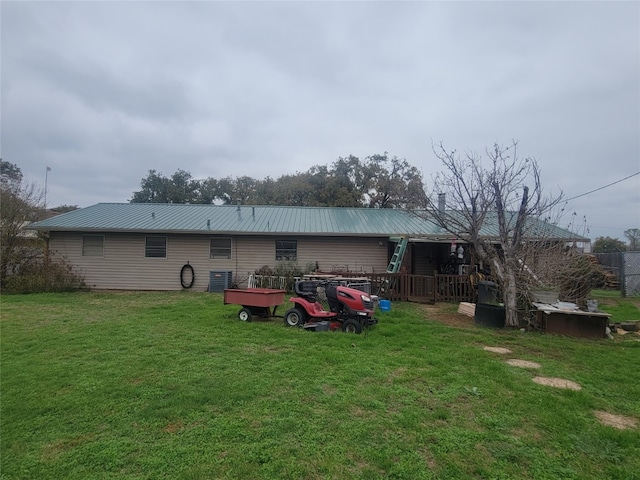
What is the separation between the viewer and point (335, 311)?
712 centimetres

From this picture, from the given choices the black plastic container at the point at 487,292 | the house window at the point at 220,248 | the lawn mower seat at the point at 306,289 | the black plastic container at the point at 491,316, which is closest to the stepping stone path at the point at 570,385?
the black plastic container at the point at 491,316

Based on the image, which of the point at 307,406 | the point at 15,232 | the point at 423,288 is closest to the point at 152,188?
the point at 15,232

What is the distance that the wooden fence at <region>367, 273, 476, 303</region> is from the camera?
436 inches

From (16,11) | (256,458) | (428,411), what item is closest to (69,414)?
(256,458)

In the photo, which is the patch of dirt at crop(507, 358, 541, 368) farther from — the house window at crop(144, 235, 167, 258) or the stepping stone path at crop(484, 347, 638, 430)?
the house window at crop(144, 235, 167, 258)

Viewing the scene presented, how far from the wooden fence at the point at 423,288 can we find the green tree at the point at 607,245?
2501cm

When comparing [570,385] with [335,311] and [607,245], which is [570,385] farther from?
[607,245]

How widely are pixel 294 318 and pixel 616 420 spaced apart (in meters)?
5.05

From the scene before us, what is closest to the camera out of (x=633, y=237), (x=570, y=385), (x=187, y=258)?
(x=570, y=385)

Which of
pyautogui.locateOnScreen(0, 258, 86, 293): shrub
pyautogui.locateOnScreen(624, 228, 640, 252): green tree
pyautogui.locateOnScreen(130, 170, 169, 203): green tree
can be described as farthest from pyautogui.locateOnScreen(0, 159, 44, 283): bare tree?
pyautogui.locateOnScreen(624, 228, 640, 252): green tree

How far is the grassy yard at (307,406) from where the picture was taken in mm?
2631

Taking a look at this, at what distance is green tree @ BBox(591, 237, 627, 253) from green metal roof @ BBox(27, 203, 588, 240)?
19.5 m

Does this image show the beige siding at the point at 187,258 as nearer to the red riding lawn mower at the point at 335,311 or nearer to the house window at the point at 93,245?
the house window at the point at 93,245

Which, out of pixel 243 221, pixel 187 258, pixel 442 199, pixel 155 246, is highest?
pixel 442 199
